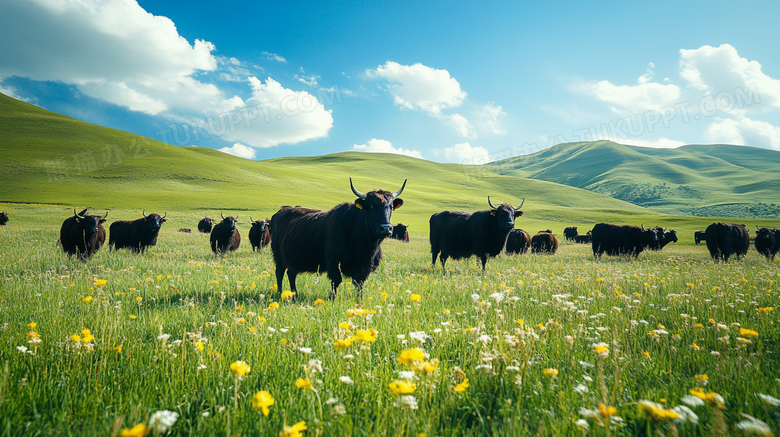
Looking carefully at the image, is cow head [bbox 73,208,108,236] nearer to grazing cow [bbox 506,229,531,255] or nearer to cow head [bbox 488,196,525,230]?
cow head [bbox 488,196,525,230]

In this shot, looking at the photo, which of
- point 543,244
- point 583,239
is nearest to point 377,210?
point 543,244

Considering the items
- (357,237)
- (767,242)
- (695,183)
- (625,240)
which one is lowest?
(625,240)

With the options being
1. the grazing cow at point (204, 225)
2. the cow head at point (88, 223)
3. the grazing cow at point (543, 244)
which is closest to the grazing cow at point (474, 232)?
the grazing cow at point (543, 244)

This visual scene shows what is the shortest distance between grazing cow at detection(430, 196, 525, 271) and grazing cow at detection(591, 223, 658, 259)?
31.3 ft

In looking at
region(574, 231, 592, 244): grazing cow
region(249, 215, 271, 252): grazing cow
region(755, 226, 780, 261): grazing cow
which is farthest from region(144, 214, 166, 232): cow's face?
region(574, 231, 592, 244): grazing cow

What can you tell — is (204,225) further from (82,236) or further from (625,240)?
(625,240)

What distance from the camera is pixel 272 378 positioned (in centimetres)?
253

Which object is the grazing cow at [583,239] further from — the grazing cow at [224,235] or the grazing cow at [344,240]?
the grazing cow at [344,240]

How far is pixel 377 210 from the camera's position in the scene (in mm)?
6207

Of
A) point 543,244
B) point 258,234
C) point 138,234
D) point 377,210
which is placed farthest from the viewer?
point 543,244

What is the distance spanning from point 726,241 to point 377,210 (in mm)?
19440

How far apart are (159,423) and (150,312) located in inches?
143

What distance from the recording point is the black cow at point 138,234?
1402 centimetres

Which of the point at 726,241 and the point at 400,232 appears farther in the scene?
the point at 400,232
